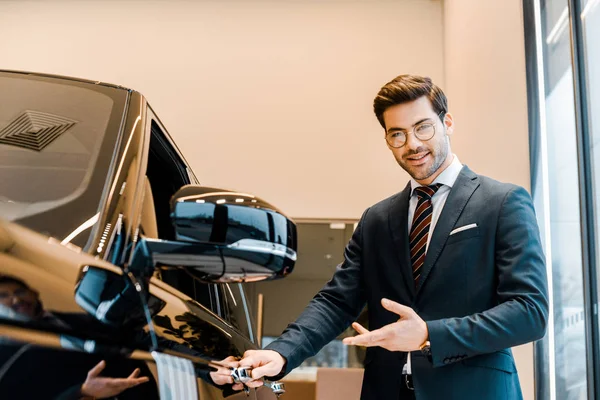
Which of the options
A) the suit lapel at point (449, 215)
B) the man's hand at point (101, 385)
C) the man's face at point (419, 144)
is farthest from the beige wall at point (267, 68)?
the man's hand at point (101, 385)

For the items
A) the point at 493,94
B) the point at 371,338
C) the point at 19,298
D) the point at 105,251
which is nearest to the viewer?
the point at 19,298

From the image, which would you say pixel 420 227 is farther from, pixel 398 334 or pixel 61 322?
pixel 61 322

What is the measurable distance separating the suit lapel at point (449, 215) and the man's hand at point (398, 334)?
24 cm

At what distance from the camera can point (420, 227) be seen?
5.70 ft

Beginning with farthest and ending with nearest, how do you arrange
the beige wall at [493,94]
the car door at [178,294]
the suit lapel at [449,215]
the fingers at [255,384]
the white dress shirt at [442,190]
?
the beige wall at [493,94] < the white dress shirt at [442,190] < the suit lapel at [449,215] < the fingers at [255,384] < the car door at [178,294]

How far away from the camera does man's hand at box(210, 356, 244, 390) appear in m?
0.89

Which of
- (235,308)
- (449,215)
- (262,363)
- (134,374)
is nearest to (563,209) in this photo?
Answer: (449,215)

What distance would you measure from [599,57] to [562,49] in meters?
0.49

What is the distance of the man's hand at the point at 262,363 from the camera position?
1212mm

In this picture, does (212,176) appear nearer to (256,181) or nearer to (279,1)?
(256,181)

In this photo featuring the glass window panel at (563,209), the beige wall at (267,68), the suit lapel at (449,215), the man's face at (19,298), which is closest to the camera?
the man's face at (19,298)

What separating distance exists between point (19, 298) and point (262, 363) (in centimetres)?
90

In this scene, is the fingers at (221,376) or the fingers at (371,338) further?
the fingers at (371,338)

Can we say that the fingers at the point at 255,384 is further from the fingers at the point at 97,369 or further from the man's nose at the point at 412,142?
the man's nose at the point at 412,142
